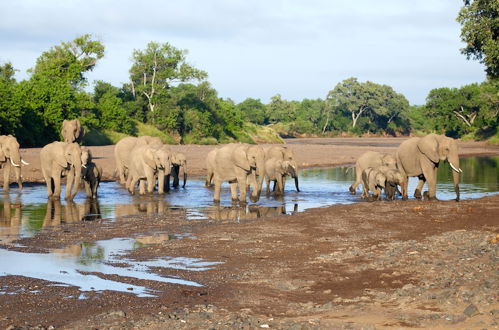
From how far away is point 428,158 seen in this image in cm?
2495

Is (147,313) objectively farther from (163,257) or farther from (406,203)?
(406,203)

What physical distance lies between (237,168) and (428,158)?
636 cm

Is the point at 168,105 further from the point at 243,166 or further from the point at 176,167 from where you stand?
the point at 243,166

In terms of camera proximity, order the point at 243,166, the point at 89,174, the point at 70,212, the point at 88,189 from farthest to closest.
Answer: the point at 88,189 → the point at 89,174 → the point at 243,166 → the point at 70,212

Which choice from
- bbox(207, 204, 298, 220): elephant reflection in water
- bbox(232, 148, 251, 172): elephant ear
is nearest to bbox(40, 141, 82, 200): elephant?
bbox(207, 204, 298, 220): elephant reflection in water

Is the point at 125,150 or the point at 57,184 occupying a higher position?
the point at 125,150

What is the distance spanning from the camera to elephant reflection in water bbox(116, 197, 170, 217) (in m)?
21.8

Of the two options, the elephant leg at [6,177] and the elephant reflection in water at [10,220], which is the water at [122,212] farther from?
the elephant leg at [6,177]

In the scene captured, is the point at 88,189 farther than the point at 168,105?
No

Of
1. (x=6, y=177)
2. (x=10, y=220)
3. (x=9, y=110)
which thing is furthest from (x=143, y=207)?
(x=9, y=110)

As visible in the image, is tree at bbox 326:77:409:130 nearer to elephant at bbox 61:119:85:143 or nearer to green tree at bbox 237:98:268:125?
green tree at bbox 237:98:268:125

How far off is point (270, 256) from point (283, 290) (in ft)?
9.32

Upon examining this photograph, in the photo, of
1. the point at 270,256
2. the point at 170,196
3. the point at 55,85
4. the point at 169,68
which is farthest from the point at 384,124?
the point at 270,256

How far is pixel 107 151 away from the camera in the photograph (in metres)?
49.5
